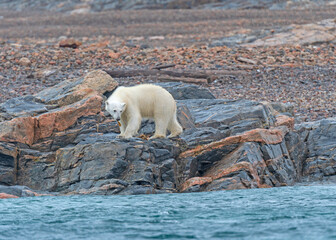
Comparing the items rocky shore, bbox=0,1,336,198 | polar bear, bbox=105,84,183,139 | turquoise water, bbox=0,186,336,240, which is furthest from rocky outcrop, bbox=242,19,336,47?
turquoise water, bbox=0,186,336,240

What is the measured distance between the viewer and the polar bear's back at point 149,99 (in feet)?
44.0

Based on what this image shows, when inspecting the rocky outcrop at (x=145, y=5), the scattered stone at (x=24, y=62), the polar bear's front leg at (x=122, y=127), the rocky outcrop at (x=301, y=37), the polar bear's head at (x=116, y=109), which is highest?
the rocky outcrop at (x=145, y=5)

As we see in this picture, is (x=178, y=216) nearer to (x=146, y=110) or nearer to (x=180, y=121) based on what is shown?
(x=146, y=110)

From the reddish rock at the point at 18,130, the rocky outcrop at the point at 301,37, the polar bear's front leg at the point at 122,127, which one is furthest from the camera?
the rocky outcrop at the point at 301,37

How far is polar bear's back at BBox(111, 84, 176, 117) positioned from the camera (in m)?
13.4

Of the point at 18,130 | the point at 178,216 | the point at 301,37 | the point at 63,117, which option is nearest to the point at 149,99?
the point at 63,117

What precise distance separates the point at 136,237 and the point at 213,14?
151 feet

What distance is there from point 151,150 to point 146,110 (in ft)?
3.44

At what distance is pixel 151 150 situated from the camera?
13242 millimetres

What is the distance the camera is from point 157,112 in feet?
44.7

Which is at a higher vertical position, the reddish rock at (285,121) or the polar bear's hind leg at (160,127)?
the polar bear's hind leg at (160,127)

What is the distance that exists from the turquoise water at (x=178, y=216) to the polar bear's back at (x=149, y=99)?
2.40 metres

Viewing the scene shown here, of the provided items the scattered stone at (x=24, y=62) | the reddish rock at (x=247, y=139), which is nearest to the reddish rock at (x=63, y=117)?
the reddish rock at (x=247, y=139)

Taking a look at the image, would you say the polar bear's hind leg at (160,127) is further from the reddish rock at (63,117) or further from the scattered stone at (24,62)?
the scattered stone at (24,62)
